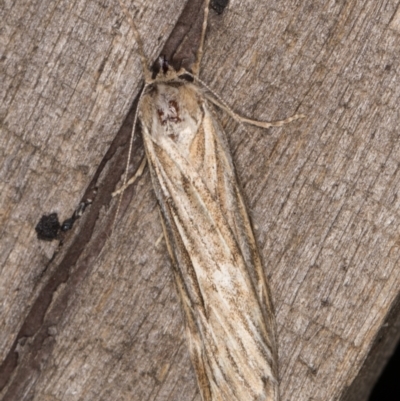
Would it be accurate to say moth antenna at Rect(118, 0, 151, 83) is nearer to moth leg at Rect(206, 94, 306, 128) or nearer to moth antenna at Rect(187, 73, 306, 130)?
moth antenna at Rect(187, 73, 306, 130)

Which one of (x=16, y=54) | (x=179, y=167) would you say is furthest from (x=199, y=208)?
(x=16, y=54)

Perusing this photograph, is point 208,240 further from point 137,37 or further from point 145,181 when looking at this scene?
point 137,37

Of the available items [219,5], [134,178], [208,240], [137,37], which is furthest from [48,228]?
[219,5]

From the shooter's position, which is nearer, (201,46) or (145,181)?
(201,46)

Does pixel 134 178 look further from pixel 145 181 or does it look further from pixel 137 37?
pixel 137 37

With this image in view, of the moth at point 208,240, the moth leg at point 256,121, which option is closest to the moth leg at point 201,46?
the moth at point 208,240

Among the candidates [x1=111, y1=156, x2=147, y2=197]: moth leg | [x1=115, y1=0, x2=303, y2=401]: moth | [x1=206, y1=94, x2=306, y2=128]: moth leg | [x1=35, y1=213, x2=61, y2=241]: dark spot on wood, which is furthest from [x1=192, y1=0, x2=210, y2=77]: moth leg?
[x1=35, y1=213, x2=61, y2=241]: dark spot on wood

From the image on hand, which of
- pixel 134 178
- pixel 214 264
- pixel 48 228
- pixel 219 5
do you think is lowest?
pixel 48 228

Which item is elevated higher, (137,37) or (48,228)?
(137,37)

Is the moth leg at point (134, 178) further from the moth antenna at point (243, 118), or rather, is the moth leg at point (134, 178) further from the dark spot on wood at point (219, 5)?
the dark spot on wood at point (219, 5)
